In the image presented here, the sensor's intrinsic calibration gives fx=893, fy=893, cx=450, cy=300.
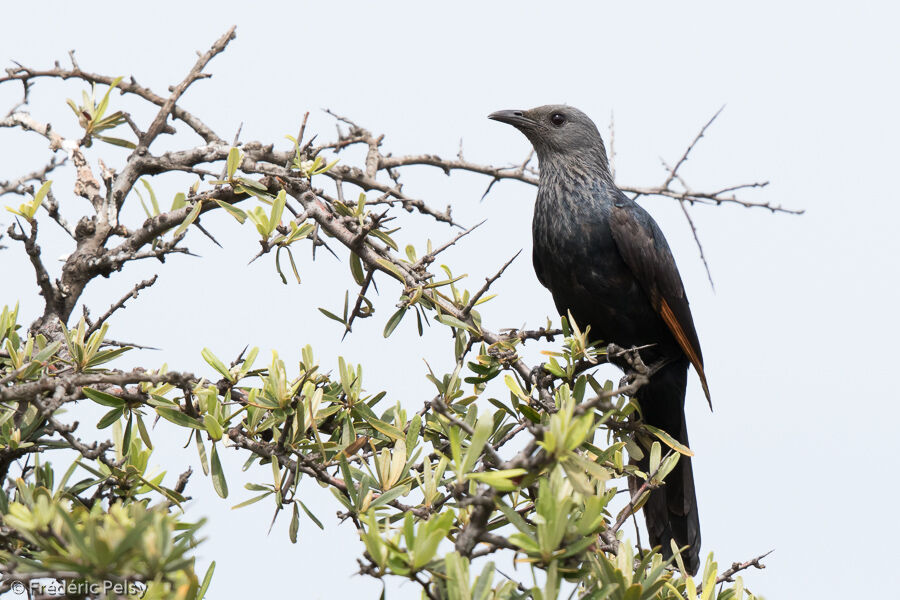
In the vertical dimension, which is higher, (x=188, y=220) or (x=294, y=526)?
(x=188, y=220)

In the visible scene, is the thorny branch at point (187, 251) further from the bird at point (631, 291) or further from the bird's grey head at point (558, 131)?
the bird's grey head at point (558, 131)

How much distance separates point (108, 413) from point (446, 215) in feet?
5.11

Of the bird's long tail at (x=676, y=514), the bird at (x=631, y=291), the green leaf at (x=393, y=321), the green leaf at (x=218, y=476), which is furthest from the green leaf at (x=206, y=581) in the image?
the bird's long tail at (x=676, y=514)

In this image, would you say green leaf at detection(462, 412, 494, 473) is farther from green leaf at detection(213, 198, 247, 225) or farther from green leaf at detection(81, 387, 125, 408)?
green leaf at detection(213, 198, 247, 225)

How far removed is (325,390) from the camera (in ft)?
8.49

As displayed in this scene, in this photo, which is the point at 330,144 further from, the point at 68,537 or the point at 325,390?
the point at 68,537

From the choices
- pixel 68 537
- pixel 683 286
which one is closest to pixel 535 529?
pixel 68 537

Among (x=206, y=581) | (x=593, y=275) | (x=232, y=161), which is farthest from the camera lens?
(x=593, y=275)

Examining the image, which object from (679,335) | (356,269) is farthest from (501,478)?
(679,335)

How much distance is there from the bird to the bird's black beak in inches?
19.6

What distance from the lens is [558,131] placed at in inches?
181

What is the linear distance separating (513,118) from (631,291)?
1284 mm

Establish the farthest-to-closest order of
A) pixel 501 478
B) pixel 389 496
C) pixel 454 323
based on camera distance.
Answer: pixel 454 323 → pixel 389 496 → pixel 501 478

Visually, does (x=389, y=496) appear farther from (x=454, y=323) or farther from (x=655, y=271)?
(x=655, y=271)
